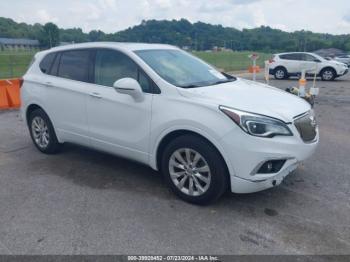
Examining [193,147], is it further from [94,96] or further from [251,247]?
[94,96]

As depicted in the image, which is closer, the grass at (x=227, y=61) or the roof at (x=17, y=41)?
the roof at (x=17, y=41)

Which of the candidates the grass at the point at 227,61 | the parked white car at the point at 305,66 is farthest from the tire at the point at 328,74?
the grass at the point at 227,61

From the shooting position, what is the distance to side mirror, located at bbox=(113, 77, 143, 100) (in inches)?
153

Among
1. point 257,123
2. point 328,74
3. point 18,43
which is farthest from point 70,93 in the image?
point 18,43

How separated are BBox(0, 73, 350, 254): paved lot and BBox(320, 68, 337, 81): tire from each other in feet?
51.8

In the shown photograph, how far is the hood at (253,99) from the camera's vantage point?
11.6 ft

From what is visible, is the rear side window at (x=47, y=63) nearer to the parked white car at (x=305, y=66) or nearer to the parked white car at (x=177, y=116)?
the parked white car at (x=177, y=116)

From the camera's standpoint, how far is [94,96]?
14.6ft

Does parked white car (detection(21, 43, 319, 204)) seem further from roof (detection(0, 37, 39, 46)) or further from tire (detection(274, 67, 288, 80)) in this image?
roof (detection(0, 37, 39, 46))

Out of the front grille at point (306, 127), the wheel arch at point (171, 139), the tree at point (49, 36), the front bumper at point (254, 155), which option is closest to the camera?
the front bumper at point (254, 155)

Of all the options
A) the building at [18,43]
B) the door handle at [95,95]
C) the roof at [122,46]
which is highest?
the building at [18,43]

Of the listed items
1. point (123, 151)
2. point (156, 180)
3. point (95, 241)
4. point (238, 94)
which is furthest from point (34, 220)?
point (238, 94)

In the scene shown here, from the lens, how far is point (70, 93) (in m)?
4.78

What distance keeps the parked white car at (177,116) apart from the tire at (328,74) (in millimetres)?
16659
